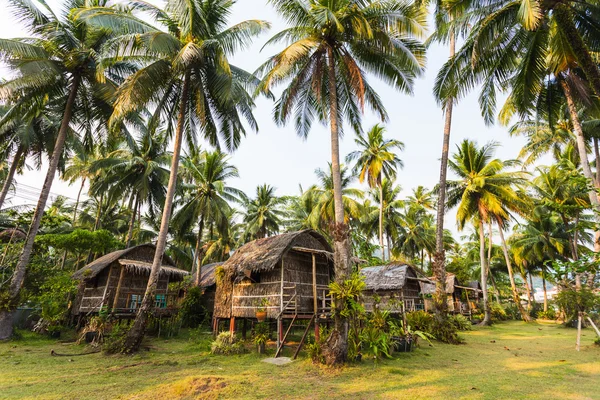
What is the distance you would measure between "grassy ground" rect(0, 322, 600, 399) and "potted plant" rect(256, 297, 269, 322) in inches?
60.5

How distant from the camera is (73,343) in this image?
Answer: 12.6 m

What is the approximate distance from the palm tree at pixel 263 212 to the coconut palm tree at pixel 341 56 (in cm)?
1833

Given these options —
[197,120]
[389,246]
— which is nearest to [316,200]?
[389,246]

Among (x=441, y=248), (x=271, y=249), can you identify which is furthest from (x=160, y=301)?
(x=441, y=248)

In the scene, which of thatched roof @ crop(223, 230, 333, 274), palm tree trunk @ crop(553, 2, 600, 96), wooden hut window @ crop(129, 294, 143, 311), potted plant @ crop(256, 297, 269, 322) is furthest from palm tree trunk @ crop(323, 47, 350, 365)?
wooden hut window @ crop(129, 294, 143, 311)

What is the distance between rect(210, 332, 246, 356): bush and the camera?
35.8 feet

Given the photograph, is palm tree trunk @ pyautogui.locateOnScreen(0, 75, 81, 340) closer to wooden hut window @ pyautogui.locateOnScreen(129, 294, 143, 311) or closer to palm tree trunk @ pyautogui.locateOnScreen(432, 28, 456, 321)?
wooden hut window @ pyautogui.locateOnScreen(129, 294, 143, 311)

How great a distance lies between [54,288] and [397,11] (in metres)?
17.5

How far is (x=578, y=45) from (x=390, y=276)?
14.9 meters

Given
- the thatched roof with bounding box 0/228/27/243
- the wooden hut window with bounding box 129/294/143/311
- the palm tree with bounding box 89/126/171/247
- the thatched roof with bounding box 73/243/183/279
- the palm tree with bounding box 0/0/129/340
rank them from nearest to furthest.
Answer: the palm tree with bounding box 0/0/129/340, the thatched roof with bounding box 73/243/183/279, the wooden hut window with bounding box 129/294/143/311, the thatched roof with bounding box 0/228/27/243, the palm tree with bounding box 89/126/171/247

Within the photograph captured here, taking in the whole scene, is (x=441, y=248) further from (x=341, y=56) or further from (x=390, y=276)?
(x=341, y=56)

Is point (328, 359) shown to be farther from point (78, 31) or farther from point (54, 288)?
point (78, 31)

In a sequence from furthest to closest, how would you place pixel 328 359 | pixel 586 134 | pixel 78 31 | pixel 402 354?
pixel 586 134 < pixel 78 31 < pixel 402 354 < pixel 328 359

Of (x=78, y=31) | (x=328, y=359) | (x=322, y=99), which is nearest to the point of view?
(x=328, y=359)
